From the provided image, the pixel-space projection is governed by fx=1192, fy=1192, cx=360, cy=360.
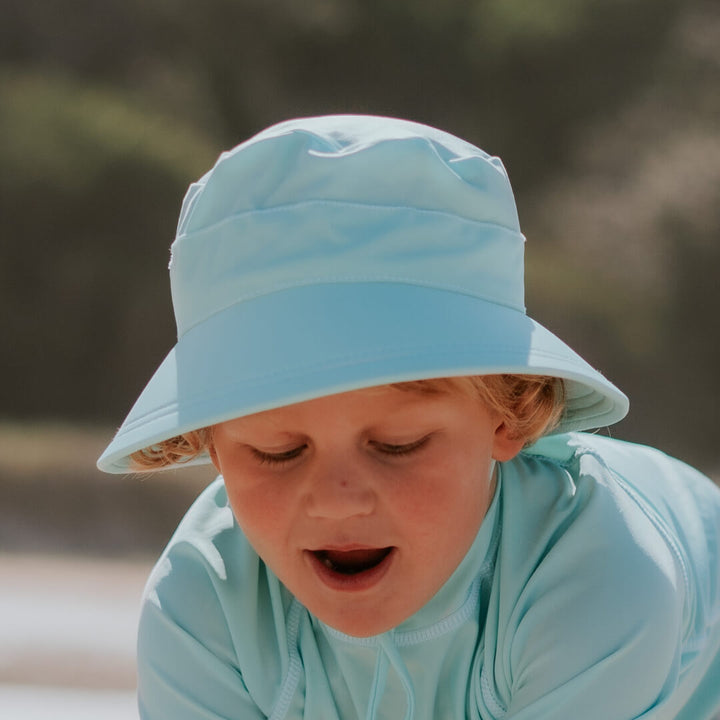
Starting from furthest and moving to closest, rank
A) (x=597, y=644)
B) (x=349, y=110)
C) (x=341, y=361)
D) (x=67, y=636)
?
1. (x=349, y=110)
2. (x=67, y=636)
3. (x=597, y=644)
4. (x=341, y=361)

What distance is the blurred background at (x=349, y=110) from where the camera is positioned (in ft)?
5.76

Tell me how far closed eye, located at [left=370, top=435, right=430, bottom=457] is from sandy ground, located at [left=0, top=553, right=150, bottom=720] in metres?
0.58

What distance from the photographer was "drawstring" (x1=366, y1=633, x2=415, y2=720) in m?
0.90

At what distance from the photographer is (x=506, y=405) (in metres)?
0.87

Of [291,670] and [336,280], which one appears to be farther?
[291,670]

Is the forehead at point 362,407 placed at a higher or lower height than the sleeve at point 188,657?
higher

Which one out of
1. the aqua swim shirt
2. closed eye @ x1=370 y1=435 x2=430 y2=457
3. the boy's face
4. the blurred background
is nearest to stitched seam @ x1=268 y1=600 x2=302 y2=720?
the aqua swim shirt

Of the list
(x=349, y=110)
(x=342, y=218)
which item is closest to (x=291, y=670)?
(x=342, y=218)

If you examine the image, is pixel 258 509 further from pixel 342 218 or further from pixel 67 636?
pixel 67 636

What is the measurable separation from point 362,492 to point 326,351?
0.10m

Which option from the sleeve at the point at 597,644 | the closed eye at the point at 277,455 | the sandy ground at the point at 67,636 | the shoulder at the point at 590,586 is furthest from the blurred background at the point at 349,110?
the closed eye at the point at 277,455

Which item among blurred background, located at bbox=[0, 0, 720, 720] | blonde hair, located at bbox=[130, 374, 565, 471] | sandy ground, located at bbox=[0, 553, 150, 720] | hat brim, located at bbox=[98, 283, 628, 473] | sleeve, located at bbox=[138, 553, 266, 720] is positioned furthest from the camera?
blurred background, located at bbox=[0, 0, 720, 720]

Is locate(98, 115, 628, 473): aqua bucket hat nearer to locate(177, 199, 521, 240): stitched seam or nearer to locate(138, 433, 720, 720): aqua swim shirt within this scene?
locate(177, 199, 521, 240): stitched seam

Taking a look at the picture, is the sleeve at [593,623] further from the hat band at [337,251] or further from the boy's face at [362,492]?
the hat band at [337,251]
